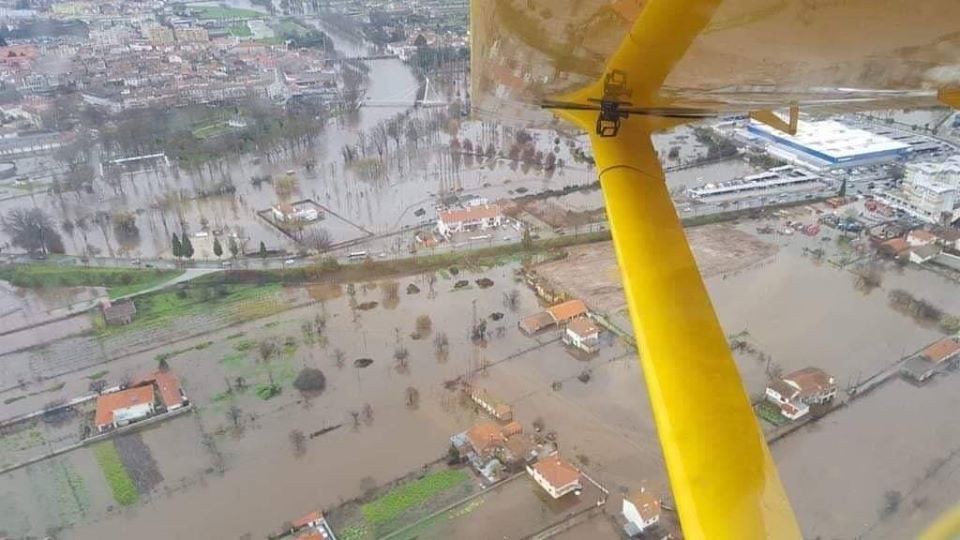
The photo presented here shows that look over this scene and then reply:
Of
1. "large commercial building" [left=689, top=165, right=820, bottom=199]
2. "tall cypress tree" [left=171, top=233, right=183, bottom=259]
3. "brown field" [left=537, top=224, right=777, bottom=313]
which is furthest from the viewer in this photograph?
"large commercial building" [left=689, top=165, right=820, bottom=199]

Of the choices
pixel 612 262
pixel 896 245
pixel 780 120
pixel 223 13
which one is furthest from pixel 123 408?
pixel 223 13

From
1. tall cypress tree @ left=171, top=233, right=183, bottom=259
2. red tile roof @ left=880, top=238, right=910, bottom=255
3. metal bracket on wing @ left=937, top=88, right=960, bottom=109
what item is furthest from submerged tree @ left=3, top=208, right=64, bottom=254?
red tile roof @ left=880, top=238, right=910, bottom=255

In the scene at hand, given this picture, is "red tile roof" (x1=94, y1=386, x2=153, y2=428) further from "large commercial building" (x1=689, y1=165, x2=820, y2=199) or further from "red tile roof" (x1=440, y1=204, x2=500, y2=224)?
"large commercial building" (x1=689, y1=165, x2=820, y2=199)

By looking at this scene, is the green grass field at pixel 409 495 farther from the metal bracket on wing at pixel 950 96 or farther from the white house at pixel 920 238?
the white house at pixel 920 238

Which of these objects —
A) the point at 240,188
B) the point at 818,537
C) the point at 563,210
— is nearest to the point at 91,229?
the point at 240,188

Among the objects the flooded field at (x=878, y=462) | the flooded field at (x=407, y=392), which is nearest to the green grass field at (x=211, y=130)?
the flooded field at (x=407, y=392)

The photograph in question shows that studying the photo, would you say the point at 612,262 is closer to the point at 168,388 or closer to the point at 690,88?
the point at 168,388

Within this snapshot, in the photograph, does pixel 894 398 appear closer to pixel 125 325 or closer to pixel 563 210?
pixel 563 210
